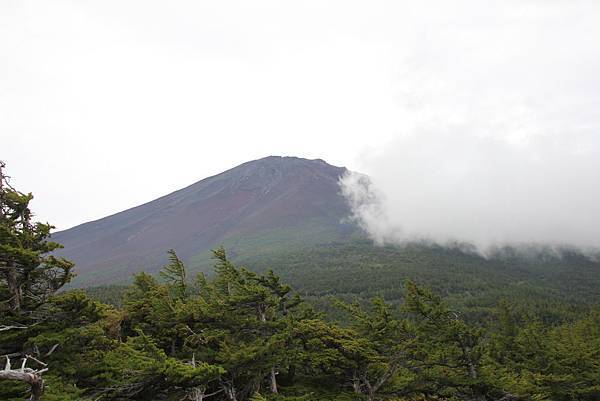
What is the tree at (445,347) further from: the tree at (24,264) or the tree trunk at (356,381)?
the tree at (24,264)

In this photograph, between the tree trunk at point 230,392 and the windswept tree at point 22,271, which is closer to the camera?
the windswept tree at point 22,271

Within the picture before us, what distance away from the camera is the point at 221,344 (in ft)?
38.3

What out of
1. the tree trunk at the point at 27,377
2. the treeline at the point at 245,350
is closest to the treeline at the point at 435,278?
the treeline at the point at 245,350

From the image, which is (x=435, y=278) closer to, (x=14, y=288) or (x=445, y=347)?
(x=445, y=347)

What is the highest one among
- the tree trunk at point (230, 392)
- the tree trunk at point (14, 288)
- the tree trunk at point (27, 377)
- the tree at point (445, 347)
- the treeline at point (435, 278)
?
the tree trunk at point (14, 288)

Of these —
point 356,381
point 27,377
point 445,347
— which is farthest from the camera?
point 445,347

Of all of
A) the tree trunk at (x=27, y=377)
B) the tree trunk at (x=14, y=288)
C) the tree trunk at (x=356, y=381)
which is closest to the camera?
the tree trunk at (x=27, y=377)

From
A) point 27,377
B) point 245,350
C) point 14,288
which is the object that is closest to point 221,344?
point 245,350

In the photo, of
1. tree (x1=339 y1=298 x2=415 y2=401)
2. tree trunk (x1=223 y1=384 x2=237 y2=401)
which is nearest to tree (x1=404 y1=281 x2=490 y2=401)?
tree (x1=339 y1=298 x2=415 y2=401)

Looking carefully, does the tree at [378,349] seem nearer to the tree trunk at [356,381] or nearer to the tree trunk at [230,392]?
the tree trunk at [356,381]

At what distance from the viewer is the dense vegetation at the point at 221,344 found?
9844 mm

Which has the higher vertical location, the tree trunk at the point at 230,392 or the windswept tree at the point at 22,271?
the windswept tree at the point at 22,271

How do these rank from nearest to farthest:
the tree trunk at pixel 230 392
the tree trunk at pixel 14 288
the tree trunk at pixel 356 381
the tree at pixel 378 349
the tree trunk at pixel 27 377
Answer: the tree trunk at pixel 27 377
the tree trunk at pixel 14 288
the tree trunk at pixel 230 392
the tree at pixel 378 349
the tree trunk at pixel 356 381

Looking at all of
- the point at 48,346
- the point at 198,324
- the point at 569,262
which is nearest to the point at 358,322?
the point at 198,324
